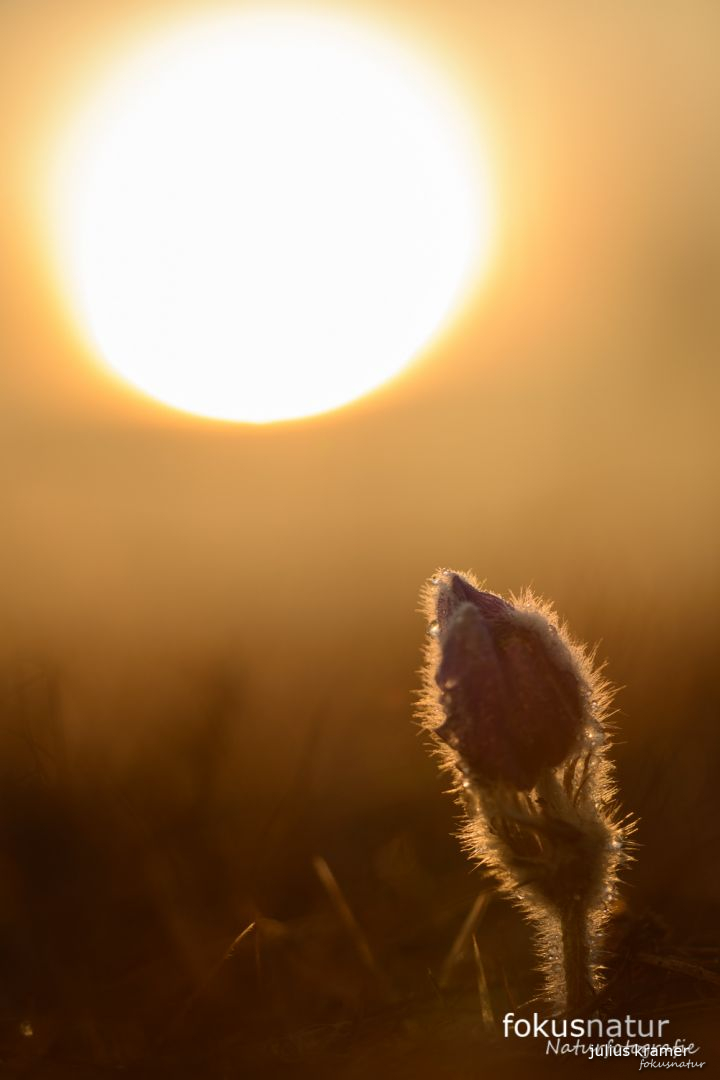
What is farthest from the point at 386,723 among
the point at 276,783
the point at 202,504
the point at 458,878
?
the point at 202,504

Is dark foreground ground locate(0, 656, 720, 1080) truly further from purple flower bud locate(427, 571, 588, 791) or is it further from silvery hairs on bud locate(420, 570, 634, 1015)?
→ purple flower bud locate(427, 571, 588, 791)

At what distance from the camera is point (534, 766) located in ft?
8.28

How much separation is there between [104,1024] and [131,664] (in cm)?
373

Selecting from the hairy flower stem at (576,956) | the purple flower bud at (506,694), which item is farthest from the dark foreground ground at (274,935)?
the purple flower bud at (506,694)

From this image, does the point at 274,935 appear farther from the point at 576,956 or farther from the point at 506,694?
the point at 506,694

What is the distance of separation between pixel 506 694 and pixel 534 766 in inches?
8.2

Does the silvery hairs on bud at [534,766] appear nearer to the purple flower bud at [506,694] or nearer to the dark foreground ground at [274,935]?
the purple flower bud at [506,694]

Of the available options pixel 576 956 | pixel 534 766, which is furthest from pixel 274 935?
pixel 534 766

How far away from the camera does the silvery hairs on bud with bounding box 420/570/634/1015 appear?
8.09 ft

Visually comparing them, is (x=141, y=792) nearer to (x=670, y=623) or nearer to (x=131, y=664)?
(x=131, y=664)

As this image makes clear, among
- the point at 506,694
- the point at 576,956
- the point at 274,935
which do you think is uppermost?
the point at 506,694

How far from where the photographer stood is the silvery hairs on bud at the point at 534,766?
2.47 m

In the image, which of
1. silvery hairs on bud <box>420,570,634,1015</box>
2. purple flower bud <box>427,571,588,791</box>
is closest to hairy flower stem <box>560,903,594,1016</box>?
silvery hairs on bud <box>420,570,634,1015</box>

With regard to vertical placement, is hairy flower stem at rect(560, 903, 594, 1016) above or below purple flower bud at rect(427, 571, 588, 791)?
below
